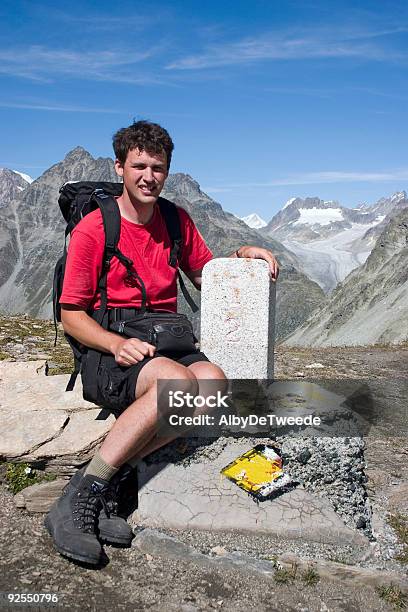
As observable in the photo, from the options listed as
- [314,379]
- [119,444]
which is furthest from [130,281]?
[314,379]

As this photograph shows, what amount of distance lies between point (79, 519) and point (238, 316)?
3123 mm

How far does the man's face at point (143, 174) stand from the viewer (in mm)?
5793

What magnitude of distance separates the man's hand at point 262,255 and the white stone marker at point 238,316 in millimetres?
69

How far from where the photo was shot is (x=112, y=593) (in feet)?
15.2

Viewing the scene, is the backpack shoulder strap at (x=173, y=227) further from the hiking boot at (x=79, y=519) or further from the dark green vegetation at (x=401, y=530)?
the dark green vegetation at (x=401, y=530)

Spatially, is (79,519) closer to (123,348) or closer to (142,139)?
(123,348)

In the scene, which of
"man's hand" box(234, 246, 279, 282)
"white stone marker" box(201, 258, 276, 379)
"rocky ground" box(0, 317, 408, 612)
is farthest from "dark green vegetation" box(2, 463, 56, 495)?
"man's hand" box(234, 246, 279, 282)

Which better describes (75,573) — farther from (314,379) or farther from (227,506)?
(314,379)

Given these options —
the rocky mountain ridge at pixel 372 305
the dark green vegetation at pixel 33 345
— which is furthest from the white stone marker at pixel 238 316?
the rocky mountain ridge at pixel 372 305

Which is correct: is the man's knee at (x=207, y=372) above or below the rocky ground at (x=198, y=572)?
above

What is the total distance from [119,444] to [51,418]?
1.80 meters

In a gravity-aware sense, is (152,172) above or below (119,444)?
above

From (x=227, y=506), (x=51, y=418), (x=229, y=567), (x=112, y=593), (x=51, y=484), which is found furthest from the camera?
(x=51, y=418)

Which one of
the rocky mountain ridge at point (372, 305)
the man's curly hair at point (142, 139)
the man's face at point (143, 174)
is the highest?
the man's curly hair at point (142, 139)
